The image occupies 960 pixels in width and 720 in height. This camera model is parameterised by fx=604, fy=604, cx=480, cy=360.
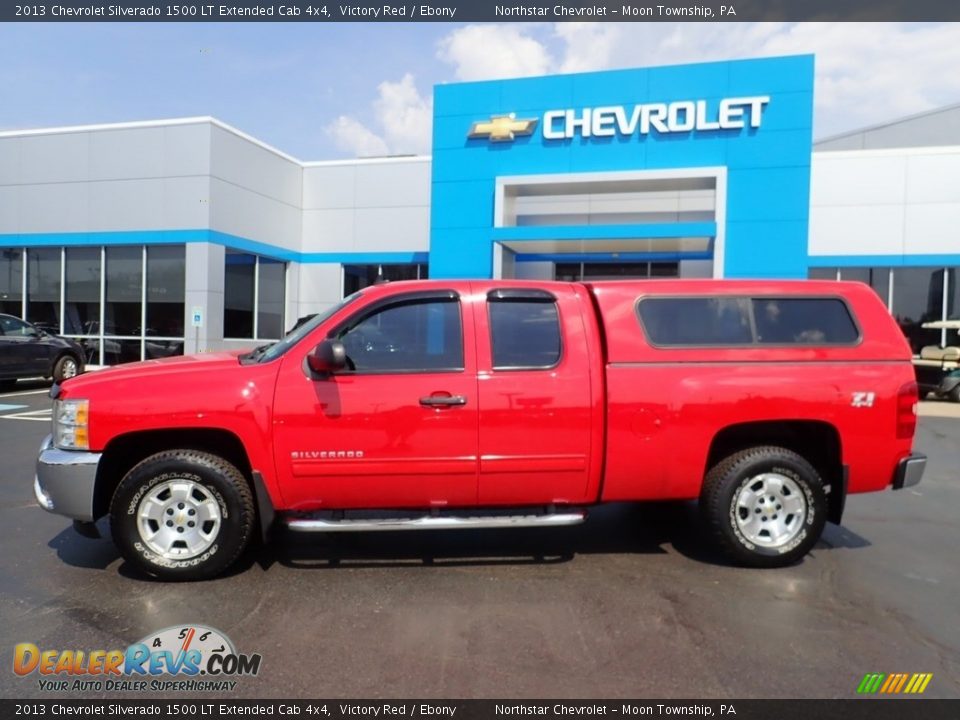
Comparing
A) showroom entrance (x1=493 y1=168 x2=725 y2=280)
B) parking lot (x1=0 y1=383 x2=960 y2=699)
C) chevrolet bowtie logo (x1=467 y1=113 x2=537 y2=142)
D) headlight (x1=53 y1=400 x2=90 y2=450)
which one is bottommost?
parking lot (x1=0 y1=383 x2=960 y2=699)

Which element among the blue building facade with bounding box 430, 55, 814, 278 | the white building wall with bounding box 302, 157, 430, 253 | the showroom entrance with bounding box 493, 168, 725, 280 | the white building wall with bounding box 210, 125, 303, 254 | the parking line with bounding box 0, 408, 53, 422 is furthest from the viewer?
the white building wall with bounding box 302, 157, 430, 253

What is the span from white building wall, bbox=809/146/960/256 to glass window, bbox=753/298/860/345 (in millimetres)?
15167

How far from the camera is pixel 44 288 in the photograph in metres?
17.8

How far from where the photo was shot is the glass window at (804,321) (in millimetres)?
4195

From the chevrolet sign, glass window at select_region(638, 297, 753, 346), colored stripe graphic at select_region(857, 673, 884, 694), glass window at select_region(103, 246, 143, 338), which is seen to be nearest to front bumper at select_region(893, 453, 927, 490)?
glass window at select_region(638, 297, 753, 346)

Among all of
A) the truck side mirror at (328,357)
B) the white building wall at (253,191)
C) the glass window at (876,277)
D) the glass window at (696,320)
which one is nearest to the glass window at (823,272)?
the glass window at (876,277)

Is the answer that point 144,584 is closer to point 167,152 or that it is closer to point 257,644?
point 257,644

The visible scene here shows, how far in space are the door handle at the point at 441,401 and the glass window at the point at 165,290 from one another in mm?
15030

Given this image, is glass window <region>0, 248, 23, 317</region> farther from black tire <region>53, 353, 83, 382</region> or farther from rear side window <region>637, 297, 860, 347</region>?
rear side window <region>637, 297, 860, 347</region>

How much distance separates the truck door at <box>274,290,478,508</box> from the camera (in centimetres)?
381

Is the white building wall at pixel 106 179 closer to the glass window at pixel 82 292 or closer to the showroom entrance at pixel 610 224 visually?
the glass window at pixel 82 292

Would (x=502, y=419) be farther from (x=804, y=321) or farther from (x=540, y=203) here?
(x=540, y=203)

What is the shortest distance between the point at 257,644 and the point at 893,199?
64.3 feet
